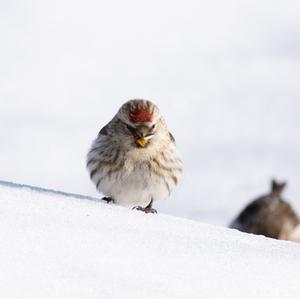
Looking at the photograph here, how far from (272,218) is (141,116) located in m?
6.88

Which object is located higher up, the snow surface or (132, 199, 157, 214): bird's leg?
(132, 199, 157, 214): bird's leg

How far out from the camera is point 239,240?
4992 mm

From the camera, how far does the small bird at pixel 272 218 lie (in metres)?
13.0

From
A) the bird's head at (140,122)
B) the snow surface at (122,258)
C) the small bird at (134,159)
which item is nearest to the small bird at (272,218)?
the small bird at (134,159)

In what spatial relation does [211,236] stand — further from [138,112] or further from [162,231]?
[138,112]

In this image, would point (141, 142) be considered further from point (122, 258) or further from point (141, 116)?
point (122, 258)

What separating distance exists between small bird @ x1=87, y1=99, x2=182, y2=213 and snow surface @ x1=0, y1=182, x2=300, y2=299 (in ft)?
4.44

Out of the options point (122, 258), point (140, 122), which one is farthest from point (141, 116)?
point (122, 258)

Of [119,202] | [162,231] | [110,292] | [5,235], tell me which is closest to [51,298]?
[110,292]

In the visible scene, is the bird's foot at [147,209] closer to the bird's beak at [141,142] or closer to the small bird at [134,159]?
the small bird at [134,159]

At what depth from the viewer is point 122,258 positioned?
13.5ft

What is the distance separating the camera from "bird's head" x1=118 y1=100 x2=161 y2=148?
6.45 meters

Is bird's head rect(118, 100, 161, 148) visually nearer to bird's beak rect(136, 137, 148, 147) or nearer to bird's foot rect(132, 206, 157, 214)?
bird's beak rect(136, 137, 148, 147)

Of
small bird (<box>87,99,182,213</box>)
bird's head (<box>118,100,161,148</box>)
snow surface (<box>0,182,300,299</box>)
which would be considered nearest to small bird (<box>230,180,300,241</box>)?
small bird (<box>87,99,182,213</box>)
